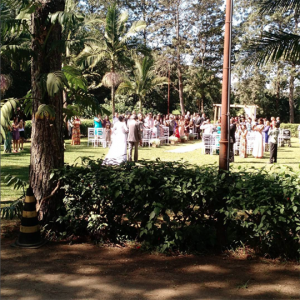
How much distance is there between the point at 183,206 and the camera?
5.14 metres

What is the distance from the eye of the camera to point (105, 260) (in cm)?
511

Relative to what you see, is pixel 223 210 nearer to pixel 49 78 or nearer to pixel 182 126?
pixel 49 78

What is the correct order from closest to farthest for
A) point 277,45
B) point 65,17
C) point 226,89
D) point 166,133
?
point 65,17 < point 226,89 < point 277,45 < point 166,133

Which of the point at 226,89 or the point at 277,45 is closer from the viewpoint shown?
the point at 226,89

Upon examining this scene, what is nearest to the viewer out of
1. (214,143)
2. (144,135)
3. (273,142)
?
(273,142)

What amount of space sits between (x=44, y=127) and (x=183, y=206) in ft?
8.01

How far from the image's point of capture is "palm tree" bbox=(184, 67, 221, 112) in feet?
148

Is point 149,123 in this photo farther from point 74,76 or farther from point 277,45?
point 74,76

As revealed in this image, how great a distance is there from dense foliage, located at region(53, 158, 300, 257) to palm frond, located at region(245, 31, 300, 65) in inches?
115

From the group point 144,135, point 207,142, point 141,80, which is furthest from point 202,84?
point 207,142

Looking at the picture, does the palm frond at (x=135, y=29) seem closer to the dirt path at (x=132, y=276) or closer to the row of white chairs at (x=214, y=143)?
the row of white chairs at (x=214, y=143)

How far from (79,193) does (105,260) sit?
3.62ft

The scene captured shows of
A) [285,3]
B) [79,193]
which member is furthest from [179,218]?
[285,3]

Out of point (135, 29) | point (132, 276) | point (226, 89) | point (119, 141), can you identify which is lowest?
point (132, 276)
